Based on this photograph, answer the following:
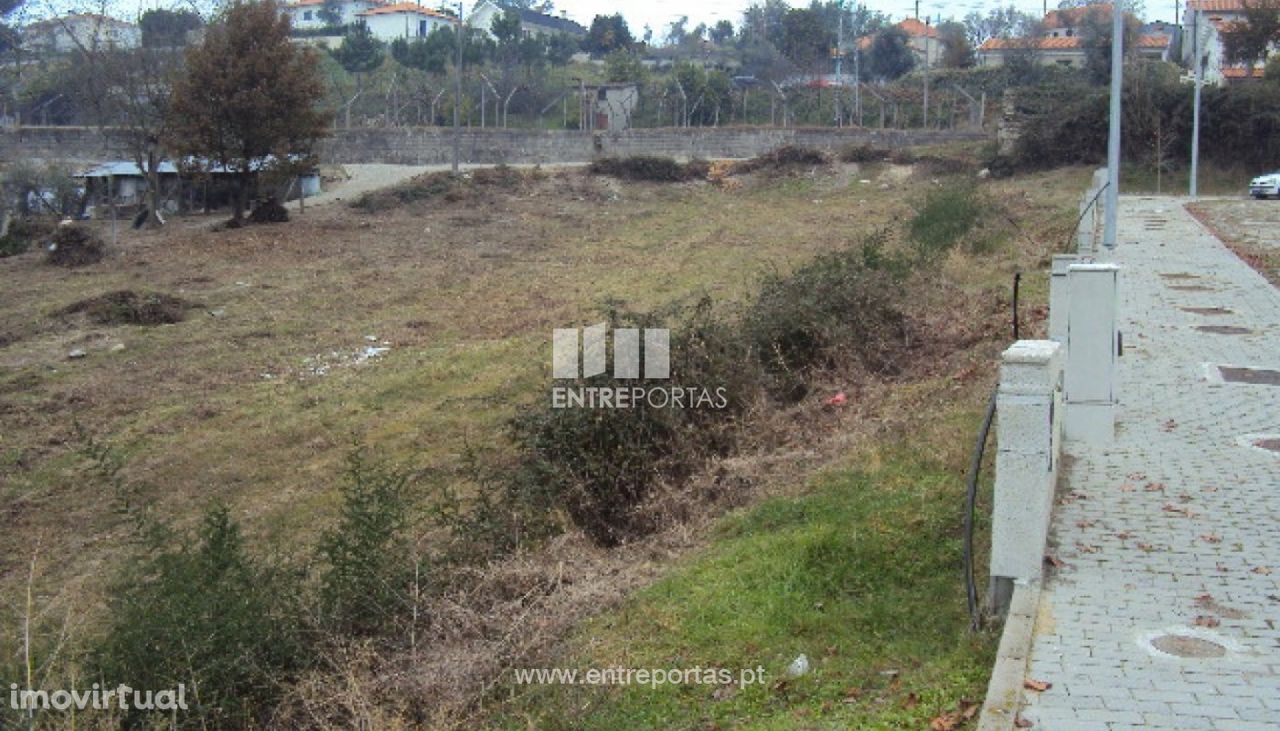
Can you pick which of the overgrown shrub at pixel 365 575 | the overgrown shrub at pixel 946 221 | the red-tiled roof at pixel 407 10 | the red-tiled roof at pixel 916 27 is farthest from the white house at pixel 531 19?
the overgrown shrub at pixel 365 575

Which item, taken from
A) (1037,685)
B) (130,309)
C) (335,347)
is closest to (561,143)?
(130,309)

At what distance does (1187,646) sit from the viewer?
18.9ft

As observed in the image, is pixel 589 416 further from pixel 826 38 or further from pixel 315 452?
pixel 826 38

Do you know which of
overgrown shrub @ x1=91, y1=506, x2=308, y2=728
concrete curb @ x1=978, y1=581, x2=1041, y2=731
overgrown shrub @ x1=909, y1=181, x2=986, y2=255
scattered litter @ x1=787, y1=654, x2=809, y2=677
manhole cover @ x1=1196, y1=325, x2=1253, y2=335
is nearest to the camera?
concrete curb @ x1=978, y1=581, x2=1041, y2=731

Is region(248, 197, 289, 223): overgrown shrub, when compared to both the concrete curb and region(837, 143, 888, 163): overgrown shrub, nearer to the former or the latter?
region(837, 143, 888, 163): overgrown shrub

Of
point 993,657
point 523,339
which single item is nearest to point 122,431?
point 523,339

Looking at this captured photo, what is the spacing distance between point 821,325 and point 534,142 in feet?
131

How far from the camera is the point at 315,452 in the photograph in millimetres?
13680

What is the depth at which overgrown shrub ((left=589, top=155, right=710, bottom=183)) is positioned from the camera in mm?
46875

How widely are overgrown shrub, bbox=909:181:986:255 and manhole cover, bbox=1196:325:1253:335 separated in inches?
255

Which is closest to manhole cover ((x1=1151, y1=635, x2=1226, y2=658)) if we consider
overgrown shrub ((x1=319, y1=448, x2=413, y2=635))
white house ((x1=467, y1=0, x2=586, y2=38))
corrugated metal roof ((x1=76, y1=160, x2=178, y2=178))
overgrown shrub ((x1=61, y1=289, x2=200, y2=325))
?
overgrown shrub ((x1=319, y1=448, x2=413, y2=635))

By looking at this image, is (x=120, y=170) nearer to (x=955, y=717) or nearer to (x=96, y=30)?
(x=96, y=30)

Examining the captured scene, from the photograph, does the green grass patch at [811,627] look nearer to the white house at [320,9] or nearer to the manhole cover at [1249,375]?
the manhole cover at [1249,375]

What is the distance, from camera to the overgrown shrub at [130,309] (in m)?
21.3
